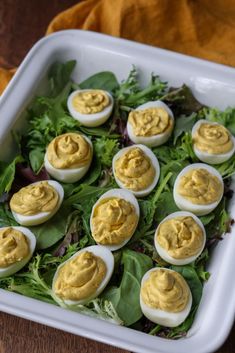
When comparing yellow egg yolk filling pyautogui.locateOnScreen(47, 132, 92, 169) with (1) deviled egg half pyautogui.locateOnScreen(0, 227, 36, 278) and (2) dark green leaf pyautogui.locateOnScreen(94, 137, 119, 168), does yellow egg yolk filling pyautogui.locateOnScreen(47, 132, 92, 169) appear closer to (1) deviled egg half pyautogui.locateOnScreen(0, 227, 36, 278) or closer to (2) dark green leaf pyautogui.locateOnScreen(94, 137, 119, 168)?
(2) dark green leaf pyautogui.locateOnScreen(94, 137, 119, 168)

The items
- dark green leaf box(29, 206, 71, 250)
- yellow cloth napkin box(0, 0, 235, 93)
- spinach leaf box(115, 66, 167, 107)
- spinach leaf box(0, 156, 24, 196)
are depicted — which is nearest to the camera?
dark green leaf box(29, 206, 71, 250)

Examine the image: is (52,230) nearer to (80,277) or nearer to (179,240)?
(80,277)

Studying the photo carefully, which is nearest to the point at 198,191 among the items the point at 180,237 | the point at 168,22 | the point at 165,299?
the point at 180,237

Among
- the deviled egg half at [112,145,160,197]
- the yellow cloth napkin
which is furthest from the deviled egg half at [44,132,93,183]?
the yellow cloth napkin

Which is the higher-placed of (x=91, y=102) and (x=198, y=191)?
(x=91, y=102)

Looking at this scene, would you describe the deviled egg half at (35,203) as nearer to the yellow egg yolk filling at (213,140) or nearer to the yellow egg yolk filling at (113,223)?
the yellow egg yolk filling at (113,223)

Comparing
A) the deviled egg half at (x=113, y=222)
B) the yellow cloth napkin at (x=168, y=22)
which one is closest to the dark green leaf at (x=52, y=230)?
the deviled egg half at (x=113, y=222)
